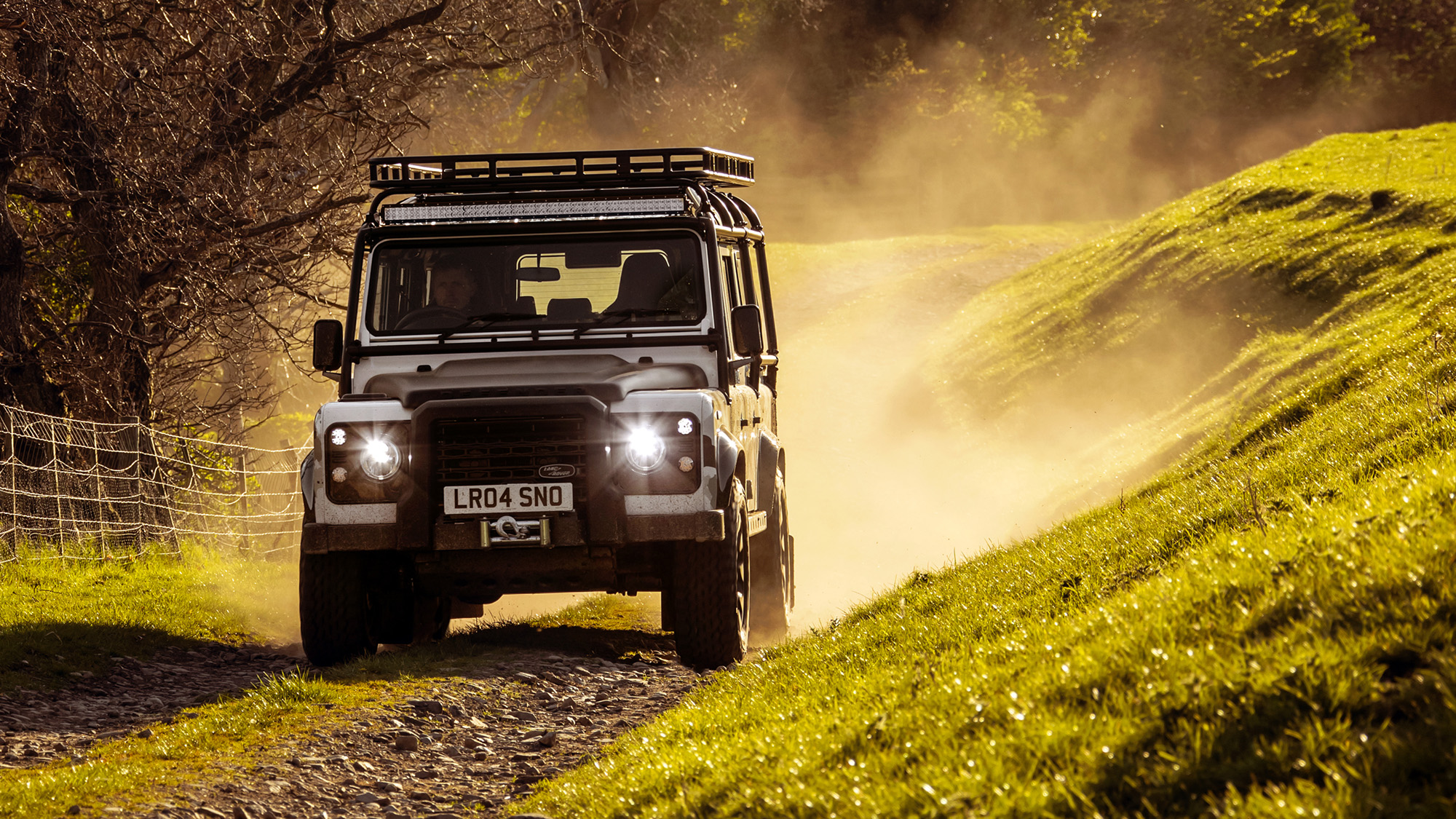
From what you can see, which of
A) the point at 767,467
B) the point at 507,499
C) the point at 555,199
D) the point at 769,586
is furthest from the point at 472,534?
the point at 769,586

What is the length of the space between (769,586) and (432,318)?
3.45m

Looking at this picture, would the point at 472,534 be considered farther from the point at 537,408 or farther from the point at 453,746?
the point at 453,746

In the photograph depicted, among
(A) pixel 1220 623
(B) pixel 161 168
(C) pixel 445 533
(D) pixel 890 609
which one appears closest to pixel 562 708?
(C) pixel 445 533

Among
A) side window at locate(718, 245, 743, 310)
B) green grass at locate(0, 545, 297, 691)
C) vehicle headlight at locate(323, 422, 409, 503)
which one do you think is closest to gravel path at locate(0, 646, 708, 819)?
green grass at locate(0, 545, 297, 691)

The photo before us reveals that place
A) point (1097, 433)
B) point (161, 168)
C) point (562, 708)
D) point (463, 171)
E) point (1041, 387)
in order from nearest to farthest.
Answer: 1. point (562, 708)
2. point (463, 171)
3. point (161, 168)
4. point (1097, 433)
5. point (1041, 387)

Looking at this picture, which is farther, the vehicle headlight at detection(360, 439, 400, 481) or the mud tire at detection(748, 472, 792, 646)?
the mud tire at detection(748, 472, 792, 646)

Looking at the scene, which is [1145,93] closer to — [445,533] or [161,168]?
[161,168]

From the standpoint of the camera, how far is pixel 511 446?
852cm

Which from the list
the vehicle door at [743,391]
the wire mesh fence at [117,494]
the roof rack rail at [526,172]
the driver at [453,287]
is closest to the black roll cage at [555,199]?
the roof rack rail at [526,172]

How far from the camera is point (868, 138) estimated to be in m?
62.4

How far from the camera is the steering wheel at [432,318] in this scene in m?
9.62

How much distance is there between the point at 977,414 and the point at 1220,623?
22094 millimetres

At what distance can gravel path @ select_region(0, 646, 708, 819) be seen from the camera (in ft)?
19.9

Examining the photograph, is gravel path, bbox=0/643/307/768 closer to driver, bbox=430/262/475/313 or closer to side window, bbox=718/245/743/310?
driver, bbox=430/262/475/313
